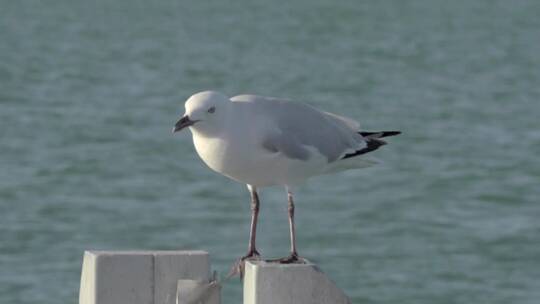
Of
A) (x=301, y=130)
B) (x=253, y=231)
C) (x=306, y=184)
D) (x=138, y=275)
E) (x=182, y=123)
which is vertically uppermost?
(x=306, y=184)

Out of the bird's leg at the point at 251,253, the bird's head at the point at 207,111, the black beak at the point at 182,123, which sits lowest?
the bird's leg at the point at 251,253

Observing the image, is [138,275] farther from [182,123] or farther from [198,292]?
[182,123]

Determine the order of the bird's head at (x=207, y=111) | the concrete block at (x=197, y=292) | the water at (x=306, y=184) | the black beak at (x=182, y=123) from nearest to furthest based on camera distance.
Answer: the concrete block at (x=197, y=292), the black beak at (x=182, y=123), the bird's head at (x=207, y=111), the water at (x=306, y=184)

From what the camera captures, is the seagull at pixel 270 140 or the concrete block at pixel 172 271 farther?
the seagull at pixel 270 140

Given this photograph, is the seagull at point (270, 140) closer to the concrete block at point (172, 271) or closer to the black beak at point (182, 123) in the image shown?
the black beak at point (182, 123)

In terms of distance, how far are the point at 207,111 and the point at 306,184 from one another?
19229 millimetres

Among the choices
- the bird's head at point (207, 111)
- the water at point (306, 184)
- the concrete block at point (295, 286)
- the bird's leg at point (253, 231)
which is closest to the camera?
the concrete block at point (295, 286)

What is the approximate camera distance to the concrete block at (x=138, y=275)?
6.20 meters

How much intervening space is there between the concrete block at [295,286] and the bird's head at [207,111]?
1107mm

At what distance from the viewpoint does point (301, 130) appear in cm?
762

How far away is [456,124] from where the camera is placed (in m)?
34.0

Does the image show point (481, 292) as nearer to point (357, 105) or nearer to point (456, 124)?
point (456, 124)

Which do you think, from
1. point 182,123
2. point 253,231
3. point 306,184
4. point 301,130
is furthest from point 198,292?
point 306,184

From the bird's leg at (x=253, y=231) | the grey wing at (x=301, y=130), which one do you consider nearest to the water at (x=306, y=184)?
the grey wing at (x=301, y=130)
